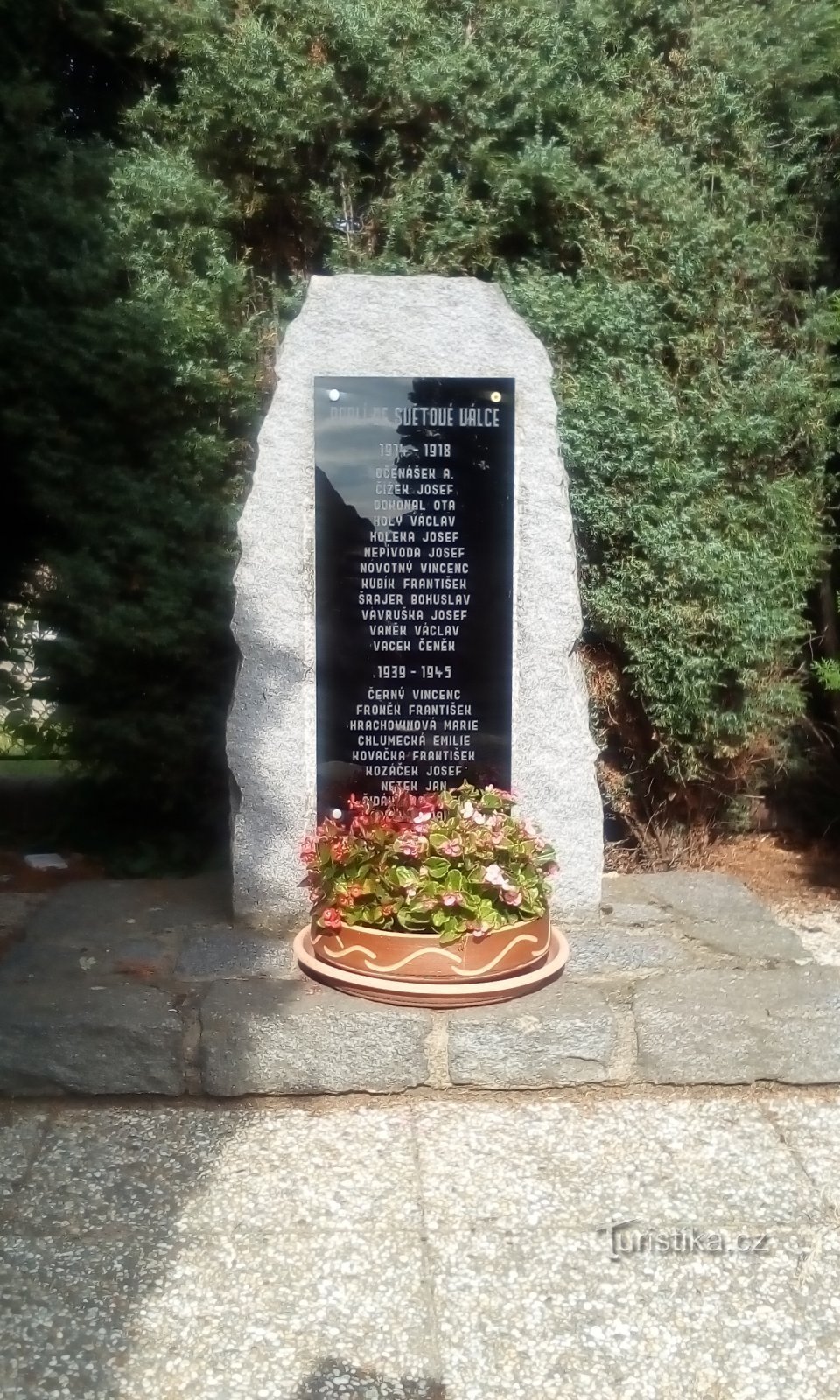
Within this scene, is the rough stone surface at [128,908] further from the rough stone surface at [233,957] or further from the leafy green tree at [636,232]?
the leafy green tree at [636,232]

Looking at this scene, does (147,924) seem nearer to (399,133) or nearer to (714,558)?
(714,558)

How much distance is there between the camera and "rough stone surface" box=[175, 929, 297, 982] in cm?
330

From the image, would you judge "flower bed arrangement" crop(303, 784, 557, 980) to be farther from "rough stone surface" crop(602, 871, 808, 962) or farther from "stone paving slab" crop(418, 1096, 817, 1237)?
"rough stone surface" crop(602, 871, 808, 962)

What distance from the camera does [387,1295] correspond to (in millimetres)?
2279

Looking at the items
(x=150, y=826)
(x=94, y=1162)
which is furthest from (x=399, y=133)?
(x=94, y=1162)

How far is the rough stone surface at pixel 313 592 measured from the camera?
362 centimetres

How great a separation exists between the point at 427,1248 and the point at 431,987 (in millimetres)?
763

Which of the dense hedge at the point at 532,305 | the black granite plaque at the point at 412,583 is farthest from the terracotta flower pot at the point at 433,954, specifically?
the dense hedge at the point at 532,305

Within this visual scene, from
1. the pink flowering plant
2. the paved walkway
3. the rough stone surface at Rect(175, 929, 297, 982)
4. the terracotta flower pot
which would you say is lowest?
the paved walkway

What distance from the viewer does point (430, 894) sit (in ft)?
10.4

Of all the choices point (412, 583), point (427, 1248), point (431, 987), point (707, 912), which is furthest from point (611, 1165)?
point (412, 583)

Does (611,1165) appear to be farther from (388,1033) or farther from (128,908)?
Answer: (128,908)

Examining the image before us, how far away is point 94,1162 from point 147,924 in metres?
1.00

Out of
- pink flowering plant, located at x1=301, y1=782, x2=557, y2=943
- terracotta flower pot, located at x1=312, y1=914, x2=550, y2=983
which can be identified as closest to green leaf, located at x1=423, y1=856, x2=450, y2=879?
pink flowering plant, located at x1=301, y1=782, x2=557, y2=943
